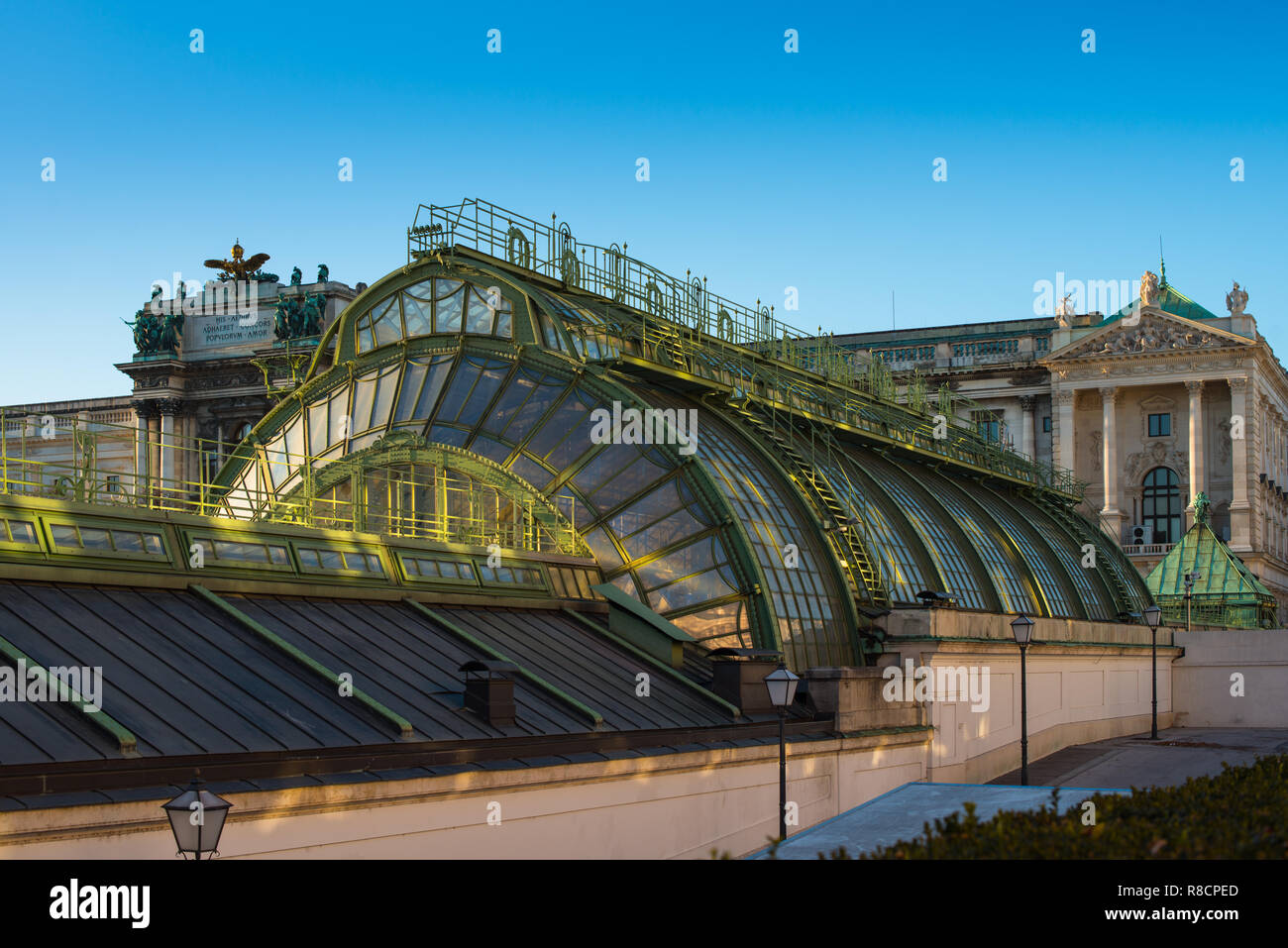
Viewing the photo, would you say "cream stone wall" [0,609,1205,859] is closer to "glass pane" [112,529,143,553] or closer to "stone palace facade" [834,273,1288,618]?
"glass pane" [112,529,143,553]

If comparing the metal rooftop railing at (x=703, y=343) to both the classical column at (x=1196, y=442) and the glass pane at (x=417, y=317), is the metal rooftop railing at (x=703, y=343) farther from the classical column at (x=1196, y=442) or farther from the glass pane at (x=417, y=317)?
the classical column at (x=1196, y=442)

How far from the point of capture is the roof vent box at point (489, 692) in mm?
21297

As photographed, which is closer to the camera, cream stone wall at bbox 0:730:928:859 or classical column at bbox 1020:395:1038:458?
cream stone wall at bbox 0:730:928:859

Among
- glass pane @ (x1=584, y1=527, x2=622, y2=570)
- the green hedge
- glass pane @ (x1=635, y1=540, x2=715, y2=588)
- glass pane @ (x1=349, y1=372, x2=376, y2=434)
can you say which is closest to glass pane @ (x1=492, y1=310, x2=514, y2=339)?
glass pane @ (x1=349, y1=372, x2=376, y2=434)

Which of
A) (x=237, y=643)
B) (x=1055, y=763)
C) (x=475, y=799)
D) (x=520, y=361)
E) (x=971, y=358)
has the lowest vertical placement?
(x=1055, y=763)

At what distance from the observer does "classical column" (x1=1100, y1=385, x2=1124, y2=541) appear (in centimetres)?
12231

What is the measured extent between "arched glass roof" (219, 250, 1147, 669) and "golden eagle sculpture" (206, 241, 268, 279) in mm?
78964

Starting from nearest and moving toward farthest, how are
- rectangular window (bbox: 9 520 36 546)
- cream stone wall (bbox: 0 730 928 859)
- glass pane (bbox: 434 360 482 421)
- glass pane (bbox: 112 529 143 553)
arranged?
cream stone wall (bbox: 0 730 928 859)
rectangular window (bbox: 9 520 36 546)
glass pane (bbox: 112 529 143 553)
glass pane (bbox: 434 360 482 421)

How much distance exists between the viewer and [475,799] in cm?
1923

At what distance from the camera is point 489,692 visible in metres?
21.3

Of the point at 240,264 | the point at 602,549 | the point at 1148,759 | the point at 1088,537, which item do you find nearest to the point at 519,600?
the point at 602,549

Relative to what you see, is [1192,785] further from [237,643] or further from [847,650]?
[847,650]
